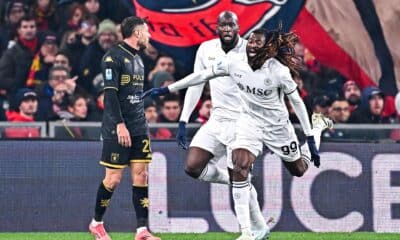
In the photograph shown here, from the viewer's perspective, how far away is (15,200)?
14531 millimetres

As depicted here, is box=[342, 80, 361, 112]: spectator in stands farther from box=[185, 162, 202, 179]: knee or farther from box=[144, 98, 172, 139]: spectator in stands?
box=[185, 162, 202, 179]: knee

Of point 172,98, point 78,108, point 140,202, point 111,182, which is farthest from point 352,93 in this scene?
point 111,182

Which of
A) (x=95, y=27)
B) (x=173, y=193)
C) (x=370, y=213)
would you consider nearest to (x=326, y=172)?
(x=370, y=213)

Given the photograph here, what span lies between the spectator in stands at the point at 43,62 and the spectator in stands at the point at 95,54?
0.38 m

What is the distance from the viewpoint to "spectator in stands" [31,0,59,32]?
17.2m

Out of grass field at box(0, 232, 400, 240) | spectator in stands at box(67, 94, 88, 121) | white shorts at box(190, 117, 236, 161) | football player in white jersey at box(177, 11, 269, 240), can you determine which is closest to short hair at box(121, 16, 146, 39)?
football player in white jersey at box(177, 11, 269, 240)

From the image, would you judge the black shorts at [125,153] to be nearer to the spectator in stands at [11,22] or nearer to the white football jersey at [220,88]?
the white football jersey at [220,88]

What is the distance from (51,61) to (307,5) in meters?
3.08

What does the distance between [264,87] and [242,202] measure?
104 centimetres

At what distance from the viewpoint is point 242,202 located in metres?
12.5

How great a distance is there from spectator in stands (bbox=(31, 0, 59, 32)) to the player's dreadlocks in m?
5.16

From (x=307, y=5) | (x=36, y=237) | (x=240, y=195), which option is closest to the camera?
(x=240, y=195)

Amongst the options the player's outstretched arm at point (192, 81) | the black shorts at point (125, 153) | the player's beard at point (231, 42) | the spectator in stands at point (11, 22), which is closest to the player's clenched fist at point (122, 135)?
the black shorts at point (125, 153)

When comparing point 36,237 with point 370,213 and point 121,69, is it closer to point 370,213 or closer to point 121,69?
point 121,69
